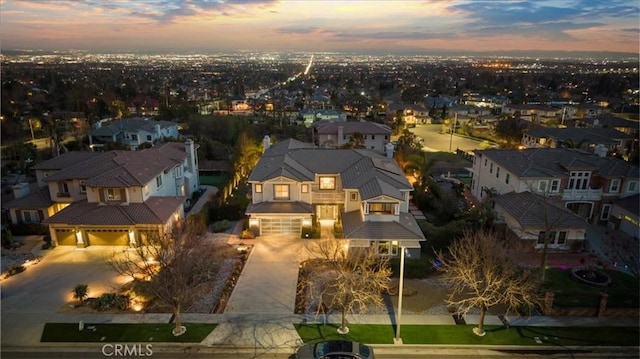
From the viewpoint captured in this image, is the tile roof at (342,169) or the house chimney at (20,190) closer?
the tile roof at (342,169)

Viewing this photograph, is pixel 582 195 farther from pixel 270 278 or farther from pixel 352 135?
pixel 352 135

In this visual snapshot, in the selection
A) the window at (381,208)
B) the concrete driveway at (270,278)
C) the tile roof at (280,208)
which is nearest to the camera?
the concrete driveway at (270,278)

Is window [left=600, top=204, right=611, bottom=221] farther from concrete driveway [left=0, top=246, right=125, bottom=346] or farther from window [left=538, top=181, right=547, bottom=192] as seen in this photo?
concrete driveway [left=0, top=246, right=125, bottom=346]

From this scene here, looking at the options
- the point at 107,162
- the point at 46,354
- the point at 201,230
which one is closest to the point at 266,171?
the point at 201,230

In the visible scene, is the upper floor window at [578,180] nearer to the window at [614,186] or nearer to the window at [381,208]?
the window at [614,186]

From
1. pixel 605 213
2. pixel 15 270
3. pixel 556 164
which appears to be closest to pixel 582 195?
pixel 605 213

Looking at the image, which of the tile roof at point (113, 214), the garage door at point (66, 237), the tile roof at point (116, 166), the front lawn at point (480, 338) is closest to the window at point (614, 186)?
the front lawn at point (480, 338)
